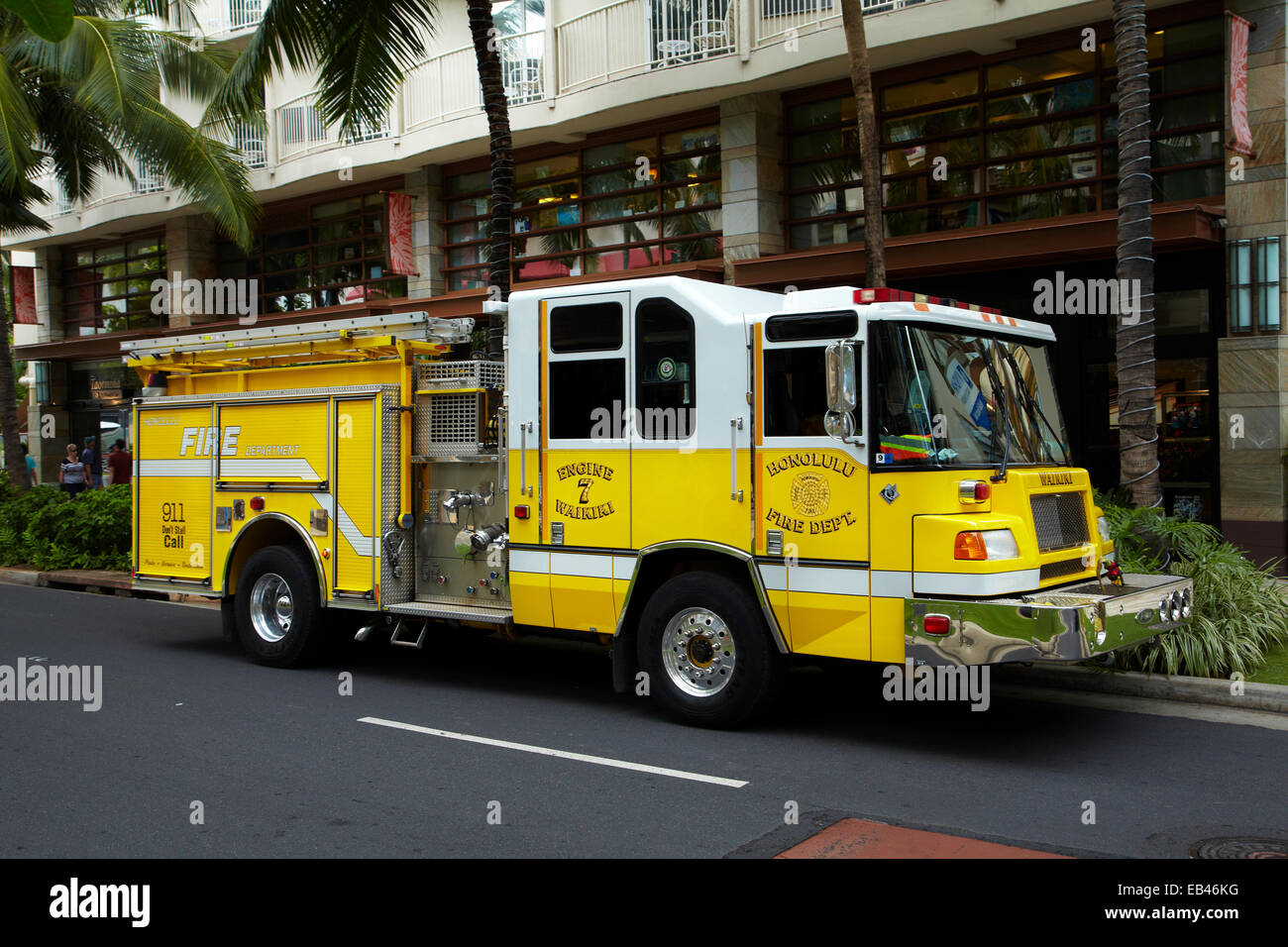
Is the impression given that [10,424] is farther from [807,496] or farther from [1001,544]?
[1001,544]

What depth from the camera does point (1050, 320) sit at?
1533 centimetres

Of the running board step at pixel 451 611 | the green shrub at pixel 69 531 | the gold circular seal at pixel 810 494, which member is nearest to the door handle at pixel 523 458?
the running board step at pixel 451 611

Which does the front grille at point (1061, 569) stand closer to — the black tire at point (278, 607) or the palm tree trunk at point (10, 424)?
the black tire at point (278, 607)

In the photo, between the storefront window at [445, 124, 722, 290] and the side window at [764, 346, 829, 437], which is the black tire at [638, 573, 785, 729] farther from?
the storefront window at [445, 124, 722, 290]

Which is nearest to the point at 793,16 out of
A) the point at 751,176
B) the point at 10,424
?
the point at 751,176

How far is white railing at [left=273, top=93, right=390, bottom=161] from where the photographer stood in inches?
904

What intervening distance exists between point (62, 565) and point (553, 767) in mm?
13120

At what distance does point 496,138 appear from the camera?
13211 mm

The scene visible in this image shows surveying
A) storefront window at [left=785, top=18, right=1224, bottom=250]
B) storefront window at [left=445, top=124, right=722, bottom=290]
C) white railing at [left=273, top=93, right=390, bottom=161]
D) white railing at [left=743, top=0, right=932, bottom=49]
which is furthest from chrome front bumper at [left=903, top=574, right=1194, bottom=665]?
white railing at [left=273, top=93, right=390, bottom=161]

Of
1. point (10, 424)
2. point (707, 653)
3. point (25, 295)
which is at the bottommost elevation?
point (707, 653)

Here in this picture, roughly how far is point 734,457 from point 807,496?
56 centimetres

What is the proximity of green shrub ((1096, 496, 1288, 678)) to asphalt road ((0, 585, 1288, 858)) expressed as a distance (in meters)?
0.78

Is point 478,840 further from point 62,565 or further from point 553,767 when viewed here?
point 62,565
